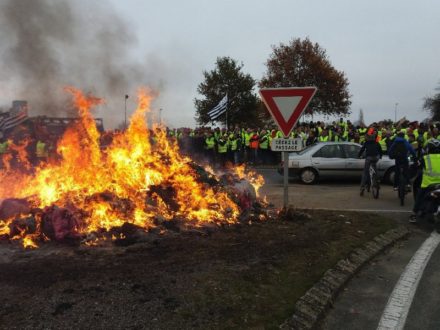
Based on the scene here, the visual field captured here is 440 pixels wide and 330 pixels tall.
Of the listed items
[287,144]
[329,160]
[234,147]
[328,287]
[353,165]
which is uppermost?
[234,147]

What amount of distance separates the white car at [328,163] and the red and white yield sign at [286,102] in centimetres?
768

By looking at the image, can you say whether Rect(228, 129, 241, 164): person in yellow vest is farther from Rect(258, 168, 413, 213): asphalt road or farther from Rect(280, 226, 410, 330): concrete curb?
Rect(280, 226, 410, 330): concrete curb

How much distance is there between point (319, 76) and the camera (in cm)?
3759

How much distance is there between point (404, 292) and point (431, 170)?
4.29 m

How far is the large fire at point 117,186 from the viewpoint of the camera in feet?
22.1

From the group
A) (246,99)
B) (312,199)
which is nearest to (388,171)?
(312,199)

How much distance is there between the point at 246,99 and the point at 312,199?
3285 cm

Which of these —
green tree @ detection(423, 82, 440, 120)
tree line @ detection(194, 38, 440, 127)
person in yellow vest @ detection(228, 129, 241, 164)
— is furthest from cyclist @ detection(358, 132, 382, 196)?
green tree @ detection(423, 82, 440, 120)

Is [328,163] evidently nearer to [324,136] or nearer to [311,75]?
[324,136]

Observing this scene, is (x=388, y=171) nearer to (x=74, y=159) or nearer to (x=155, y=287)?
(x=74, y=159)

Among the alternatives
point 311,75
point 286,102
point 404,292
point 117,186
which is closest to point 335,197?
point 286,102

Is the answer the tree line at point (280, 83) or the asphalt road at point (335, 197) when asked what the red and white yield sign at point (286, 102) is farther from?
the tree line at point (280, 83)

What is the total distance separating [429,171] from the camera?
8203 mm

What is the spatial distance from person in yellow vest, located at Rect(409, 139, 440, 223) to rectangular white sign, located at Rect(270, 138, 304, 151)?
2861mm
